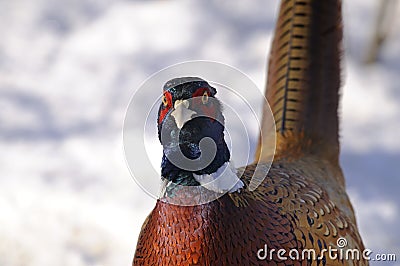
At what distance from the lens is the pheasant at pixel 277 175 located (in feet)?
5.65

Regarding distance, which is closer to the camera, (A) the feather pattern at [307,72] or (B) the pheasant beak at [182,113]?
(B) the pheasant beak at [182,113]

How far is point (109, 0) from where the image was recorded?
5359mm

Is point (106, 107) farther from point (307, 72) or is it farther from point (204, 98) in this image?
point (204, 98)

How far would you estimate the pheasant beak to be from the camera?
167 centimetres

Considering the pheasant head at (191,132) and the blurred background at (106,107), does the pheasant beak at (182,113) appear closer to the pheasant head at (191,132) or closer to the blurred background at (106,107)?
the pheasant head at (191,132)

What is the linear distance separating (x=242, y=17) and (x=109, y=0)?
110 centimetres

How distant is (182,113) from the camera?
65.8 inches

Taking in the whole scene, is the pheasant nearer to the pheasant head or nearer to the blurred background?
the pheasant head

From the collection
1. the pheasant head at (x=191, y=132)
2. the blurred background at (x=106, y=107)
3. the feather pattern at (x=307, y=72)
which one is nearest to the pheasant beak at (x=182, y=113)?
the pheasant head at (x=191, y=132)

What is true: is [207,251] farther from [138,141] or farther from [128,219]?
[128,219]

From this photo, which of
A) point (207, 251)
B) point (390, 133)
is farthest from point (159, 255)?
point (390, 133)

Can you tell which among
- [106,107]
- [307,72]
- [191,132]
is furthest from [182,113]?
[106,107]

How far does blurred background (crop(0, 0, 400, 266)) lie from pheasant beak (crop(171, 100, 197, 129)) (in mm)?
1770

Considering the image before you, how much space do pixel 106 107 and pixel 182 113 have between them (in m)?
2.92
